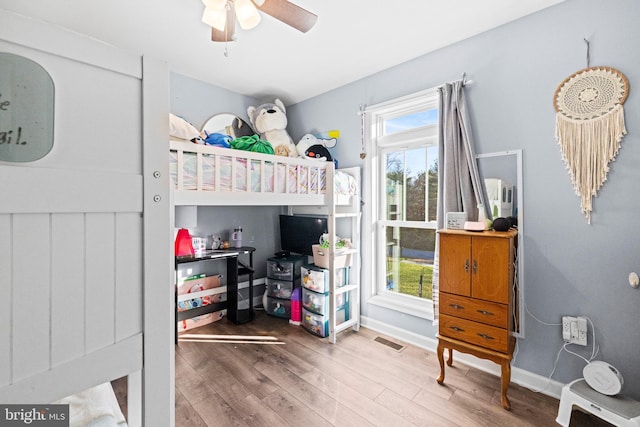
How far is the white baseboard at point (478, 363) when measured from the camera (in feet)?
6.17

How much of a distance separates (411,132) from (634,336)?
1.99m

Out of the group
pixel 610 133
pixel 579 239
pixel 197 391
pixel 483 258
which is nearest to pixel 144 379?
pixel 197 391

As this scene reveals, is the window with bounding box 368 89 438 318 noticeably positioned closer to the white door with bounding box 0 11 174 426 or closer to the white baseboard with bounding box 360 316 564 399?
the white baseboard with bounding box 360 316 564 399

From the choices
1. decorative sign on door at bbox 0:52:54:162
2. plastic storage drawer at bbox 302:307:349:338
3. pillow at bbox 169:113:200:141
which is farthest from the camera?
plastic storage drawer at bbox 302:307:349:338

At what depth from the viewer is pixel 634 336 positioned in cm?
162

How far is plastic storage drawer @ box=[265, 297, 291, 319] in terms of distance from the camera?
3.09 meters

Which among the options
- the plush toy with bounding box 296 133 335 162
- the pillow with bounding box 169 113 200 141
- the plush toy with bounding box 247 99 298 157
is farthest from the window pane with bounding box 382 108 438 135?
the pillow with bounding box 169 113 200 141

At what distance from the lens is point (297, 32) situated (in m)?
2.15

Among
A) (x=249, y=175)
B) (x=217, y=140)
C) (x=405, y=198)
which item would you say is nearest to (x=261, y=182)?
(x=249, y=175)

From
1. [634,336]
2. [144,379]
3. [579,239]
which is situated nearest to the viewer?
[144,379]

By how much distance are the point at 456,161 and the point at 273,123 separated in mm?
2013

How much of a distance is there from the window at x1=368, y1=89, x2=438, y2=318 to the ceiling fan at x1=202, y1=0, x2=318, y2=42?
47.3 inches

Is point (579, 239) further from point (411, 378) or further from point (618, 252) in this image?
point (411, 378)

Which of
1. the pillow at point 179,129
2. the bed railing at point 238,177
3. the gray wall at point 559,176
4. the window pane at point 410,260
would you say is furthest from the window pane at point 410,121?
the pillow at point 179,129
